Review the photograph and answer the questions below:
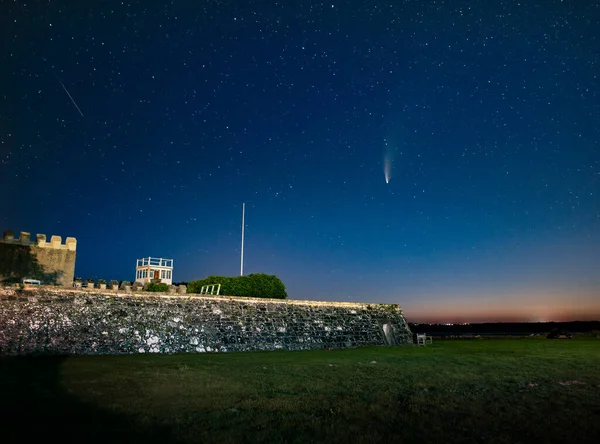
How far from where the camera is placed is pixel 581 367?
1622 centimetres

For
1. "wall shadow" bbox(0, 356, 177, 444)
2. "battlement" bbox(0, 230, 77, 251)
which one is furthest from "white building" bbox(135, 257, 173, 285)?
"wall shadow" bbox(0, 356, 177, 444)

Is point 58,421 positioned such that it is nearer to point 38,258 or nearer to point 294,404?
point 294,404

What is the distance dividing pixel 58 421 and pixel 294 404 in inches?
170

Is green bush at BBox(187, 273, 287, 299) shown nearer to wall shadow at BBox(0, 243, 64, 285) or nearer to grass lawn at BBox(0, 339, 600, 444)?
wall shadow at BBox(0, 243, 64, 285)

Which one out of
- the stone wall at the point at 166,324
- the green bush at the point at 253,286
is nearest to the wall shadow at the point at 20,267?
the green bush at the point at 253,286

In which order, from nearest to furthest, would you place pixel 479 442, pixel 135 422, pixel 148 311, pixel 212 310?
pixel 479 442, pixel 135 422, pixel 148 311, pixel 212 310

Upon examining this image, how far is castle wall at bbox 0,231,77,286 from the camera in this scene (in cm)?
3703

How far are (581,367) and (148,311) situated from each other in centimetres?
1973

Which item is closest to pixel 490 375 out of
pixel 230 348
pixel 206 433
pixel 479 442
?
pixel 479 442

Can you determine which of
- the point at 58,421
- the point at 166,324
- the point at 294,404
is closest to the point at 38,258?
the point at 166,324

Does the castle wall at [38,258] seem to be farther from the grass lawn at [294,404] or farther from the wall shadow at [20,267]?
the grass lawn at [294,404]

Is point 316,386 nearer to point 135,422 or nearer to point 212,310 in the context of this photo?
point 135,422

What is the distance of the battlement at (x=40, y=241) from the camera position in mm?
37281

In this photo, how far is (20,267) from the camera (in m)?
37.7
